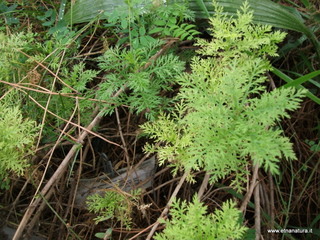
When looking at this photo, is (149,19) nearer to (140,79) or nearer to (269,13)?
(140,79)

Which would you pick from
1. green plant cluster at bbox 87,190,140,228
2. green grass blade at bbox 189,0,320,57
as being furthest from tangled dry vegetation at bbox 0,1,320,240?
green grass blade at bbox 189,0,320,57

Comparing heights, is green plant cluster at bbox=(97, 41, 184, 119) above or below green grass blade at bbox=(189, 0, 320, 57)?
below

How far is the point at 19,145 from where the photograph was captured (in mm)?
905

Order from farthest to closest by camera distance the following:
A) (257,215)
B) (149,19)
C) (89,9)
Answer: (89,9), (149,19), (257,215)

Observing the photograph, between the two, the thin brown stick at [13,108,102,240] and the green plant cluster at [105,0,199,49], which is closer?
the thin brown stick at [13,108,102,240]

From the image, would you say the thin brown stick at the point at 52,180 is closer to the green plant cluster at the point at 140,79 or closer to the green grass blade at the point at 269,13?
the green plant cluster at the point at 140,79

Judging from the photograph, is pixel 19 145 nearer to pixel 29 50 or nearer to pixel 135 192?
pixel 135 192

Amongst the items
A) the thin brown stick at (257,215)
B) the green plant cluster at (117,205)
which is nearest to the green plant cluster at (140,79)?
the green plant cluster at (117,205)

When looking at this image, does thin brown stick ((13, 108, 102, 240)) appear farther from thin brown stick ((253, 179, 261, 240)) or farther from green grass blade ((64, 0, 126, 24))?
thin brown stick ((253, 179, 261, 240))

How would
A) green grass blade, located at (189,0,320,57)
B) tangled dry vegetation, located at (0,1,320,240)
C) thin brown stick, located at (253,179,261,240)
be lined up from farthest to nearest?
green grass blade, located at (189,0,320,57), tangled dry vegetation, located at (0,1,320,240), thin brown stick, located at (253,179,261,240)

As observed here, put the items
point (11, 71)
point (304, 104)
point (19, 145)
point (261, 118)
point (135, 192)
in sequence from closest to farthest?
point (261, 118)
point (19, 145)
point (135, 192)
point (11, 71)
point (304, 104)

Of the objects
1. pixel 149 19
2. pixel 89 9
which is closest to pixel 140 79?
pixel 149 19

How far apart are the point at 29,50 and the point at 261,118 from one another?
0.90 metres

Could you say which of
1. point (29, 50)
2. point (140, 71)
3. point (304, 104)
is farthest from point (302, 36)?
point (29, 50)
